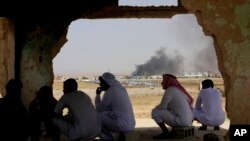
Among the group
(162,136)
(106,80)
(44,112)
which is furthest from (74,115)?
(162,136)

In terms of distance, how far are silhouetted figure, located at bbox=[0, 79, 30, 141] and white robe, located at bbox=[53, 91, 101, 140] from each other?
120cm

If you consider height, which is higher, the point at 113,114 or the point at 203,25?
the point at 203,25

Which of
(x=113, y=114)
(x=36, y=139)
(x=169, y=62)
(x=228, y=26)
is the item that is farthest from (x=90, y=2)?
(x=169, y=62)

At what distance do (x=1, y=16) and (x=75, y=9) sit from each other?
167cm

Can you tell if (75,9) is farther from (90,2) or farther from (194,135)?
(194,135)

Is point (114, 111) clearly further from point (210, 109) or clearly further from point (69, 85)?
point (210, 109)

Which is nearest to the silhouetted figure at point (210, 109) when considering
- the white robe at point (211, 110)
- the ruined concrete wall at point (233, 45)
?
the white robe at point (211, 110)

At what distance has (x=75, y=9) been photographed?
33.8 feet

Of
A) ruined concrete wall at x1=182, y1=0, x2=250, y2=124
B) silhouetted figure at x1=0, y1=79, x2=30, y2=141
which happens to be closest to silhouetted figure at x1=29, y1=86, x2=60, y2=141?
silhouetted figure at x1=0, y1=79, x2=30, y2=141

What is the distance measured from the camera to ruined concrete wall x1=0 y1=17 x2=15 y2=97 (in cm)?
931

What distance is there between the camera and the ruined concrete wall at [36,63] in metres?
9.57

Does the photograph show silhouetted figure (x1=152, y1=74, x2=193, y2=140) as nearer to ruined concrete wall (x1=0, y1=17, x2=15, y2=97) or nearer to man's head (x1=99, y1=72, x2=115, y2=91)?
man's head (x1=99, y1=72, x2=115, y2=91)

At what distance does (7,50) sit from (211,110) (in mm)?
4178

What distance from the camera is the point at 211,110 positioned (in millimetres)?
10031
